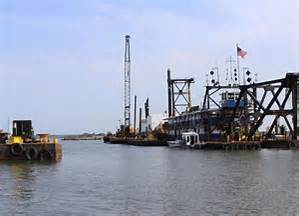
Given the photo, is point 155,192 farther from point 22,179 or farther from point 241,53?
point 241,53

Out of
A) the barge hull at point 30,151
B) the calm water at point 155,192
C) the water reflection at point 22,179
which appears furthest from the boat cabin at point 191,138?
the calm water at point 155,192

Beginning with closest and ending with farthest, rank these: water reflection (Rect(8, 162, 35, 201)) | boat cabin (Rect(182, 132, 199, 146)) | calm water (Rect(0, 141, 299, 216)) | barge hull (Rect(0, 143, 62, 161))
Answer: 1. calm water (Rect(0, 141, 299, 216))
2. water reflection (Rect(8, 162, 35, 201))
3. barge hull (Rect(0, 143, 62, 161))
4. boat cabin (Rect(182, 132, 199, 146))

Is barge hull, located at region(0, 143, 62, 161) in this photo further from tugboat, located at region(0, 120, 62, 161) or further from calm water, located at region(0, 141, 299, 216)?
calm water, located at region(0, 141, 299, 216)

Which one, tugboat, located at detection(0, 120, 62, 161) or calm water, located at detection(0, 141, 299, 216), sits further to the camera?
tugboat, located at detection(0, 120, 62, 161)

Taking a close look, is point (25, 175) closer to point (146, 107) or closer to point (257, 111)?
point (257, 111)

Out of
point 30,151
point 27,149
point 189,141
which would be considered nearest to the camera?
point 30,151

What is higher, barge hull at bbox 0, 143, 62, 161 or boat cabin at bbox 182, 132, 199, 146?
boat cabin at bbox 182, 132, 199, 146

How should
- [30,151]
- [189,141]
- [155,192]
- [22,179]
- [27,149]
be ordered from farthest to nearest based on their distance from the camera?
[189,141] < [27,149] < [30,151] < [22,179] < [155,192]

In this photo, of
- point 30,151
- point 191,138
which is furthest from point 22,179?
point 191,138

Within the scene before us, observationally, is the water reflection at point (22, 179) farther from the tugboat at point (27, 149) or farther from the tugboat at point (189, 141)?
the tugboat at point (189, 141)

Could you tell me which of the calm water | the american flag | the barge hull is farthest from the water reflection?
the american flag

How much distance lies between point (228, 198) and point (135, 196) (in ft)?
17.4

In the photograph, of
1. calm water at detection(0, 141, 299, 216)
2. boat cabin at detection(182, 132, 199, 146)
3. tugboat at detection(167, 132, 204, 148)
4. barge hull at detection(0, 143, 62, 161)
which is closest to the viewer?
calm water at detection(0, 141, 299, 216)

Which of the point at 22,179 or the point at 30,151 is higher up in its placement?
the point at 30,151
